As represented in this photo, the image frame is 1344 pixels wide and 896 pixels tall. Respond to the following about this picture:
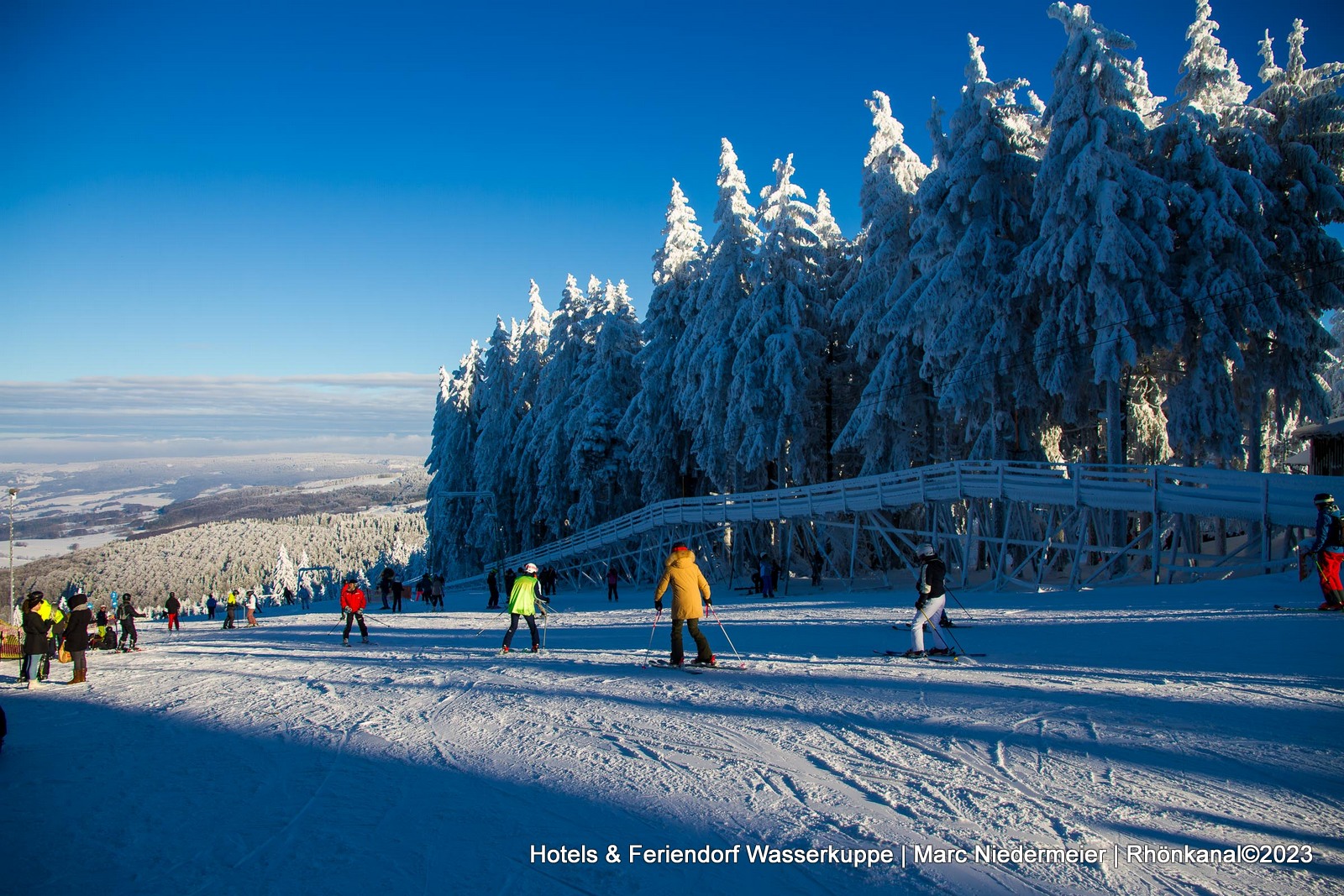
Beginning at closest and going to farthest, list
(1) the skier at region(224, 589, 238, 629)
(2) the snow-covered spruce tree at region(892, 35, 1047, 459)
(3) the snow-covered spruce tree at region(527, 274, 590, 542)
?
1. (2) the snow-covered spruce tree at region(892, 35, 1047, 459)
2. (1) the skier at region(224, 589, 238, 629)
3. (3) the snow-covered spruce tree at region(527, 274, 590, 542)

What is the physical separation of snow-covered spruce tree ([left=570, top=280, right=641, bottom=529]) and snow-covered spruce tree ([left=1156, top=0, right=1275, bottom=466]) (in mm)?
22314

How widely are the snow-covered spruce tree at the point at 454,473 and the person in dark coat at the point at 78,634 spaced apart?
34.8 meters

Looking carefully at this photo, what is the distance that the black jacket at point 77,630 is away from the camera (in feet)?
37.6

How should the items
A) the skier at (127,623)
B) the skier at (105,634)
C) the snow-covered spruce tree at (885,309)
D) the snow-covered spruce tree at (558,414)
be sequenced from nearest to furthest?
1. the skier at (127,623)
2. the skier at (105,634)
3. the snow-covered spruce tree at (885,309)
4. the snow-covered spruce tree at (558,414)

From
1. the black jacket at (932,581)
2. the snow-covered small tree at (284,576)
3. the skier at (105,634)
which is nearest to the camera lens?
the black jacket at (932,581)

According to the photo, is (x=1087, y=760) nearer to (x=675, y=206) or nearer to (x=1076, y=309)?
(x=1076, y=309)

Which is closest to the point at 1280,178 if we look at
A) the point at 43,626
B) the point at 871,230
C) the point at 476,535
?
the point at 871,230

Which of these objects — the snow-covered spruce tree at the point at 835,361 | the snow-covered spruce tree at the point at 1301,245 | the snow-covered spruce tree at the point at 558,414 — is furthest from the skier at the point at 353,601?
the snow-covered spruce tree at the point at 558,414

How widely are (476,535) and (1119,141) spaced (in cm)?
3778

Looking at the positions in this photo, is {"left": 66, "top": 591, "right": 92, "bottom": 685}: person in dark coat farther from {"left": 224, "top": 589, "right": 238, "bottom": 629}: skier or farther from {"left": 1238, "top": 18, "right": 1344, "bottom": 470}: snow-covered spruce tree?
{"left": 1238, "top": 18, "right": 1344, "bottom": 470}: snow-covered spruce tree

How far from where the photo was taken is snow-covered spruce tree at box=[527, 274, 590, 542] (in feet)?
134

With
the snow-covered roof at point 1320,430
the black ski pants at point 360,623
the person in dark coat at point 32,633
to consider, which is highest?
the snow-covered roof at point 1320,430

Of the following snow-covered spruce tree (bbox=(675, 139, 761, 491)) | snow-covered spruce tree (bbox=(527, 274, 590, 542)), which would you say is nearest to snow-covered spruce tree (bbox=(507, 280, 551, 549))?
snow-covered spruce tree (bbox=(527, 274, 590, 542))

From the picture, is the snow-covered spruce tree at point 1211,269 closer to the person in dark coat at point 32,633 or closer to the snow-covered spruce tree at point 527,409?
the person in dark coat at point 32,633
